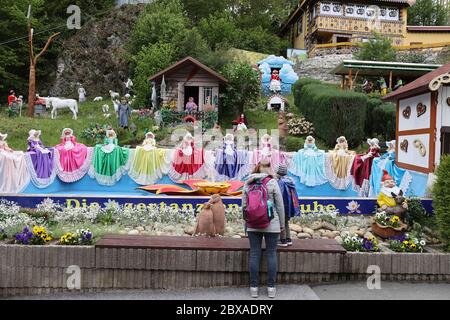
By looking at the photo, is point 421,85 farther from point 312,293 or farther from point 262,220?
point 262,220

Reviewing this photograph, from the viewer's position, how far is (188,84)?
23109mm

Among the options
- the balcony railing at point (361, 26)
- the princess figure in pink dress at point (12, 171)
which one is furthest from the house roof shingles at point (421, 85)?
the balcony railing at point (361, 26)

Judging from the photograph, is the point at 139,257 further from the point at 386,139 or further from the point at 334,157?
the point at 386,139

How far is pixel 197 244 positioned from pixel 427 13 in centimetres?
5084

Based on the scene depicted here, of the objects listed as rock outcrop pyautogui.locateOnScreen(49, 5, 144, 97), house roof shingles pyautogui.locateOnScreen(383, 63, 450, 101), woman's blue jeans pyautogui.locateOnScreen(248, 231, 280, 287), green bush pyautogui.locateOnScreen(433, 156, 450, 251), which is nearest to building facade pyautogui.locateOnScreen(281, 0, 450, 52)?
rock outcrop pyautogui.locateOnScreen(49, 5, 144, 97)

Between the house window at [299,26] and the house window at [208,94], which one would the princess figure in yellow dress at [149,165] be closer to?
the house window at [208,94]

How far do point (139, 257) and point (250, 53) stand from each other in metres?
30.4

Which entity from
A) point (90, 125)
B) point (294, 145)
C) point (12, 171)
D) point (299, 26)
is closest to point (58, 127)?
point (90, 125)

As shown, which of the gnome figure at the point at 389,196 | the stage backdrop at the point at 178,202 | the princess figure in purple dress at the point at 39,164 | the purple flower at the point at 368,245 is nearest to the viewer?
the purple flower at the point at 368,245

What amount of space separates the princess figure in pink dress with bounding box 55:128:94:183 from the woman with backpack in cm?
810

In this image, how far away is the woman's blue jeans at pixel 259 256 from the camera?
15.6 ft

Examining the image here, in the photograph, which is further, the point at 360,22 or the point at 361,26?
the point at 361,26

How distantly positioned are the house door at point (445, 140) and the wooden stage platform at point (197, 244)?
424cm

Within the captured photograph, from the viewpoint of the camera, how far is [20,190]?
1086cm
